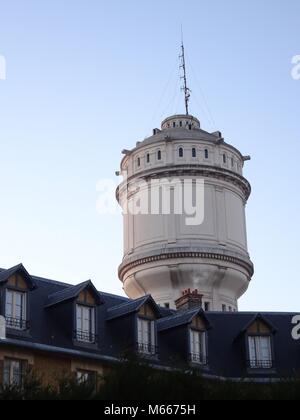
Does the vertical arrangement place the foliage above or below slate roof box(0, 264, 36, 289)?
below

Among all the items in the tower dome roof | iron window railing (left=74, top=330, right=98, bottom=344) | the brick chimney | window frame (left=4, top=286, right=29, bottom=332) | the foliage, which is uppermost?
the tower dome roof

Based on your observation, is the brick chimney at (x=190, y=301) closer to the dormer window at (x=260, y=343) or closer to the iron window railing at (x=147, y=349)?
the dormer window at (x=260, y=343)

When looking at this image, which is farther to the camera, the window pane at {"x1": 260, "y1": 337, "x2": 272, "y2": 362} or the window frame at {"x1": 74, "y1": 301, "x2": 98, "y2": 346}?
the window pane at {"x1": 260, "y1": 337, "x2": 272, "y2": 362}

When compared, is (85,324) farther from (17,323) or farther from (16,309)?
(17,323)

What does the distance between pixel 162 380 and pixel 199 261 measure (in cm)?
3060

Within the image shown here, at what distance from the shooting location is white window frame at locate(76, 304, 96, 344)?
38.9m

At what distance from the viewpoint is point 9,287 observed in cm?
3738

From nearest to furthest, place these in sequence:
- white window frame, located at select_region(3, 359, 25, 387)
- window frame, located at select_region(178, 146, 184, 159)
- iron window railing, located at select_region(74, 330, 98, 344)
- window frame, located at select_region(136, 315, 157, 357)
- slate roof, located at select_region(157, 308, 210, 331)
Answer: white window frame, located at select_region(3, 359, 25, 387)
iron window railing, located at select_region(74, 330, 98, 344)
window frame, located at select_region(136, 315, 157, 357)
slate roof, located at select_region(157, 308, 210, 331)
window frame, located at select_region(178, 146, 184, 159)

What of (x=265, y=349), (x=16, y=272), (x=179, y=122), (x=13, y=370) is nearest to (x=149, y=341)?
(x=265, y=349)

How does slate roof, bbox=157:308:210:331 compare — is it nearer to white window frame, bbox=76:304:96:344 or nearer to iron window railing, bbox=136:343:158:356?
iron window railing, bbox=136:343:158:356

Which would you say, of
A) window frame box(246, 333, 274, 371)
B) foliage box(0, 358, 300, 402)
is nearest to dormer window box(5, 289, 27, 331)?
foliage box(0, 358, 300, 402)

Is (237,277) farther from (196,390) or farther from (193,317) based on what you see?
(196,390)

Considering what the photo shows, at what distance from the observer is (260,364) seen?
143 feet
